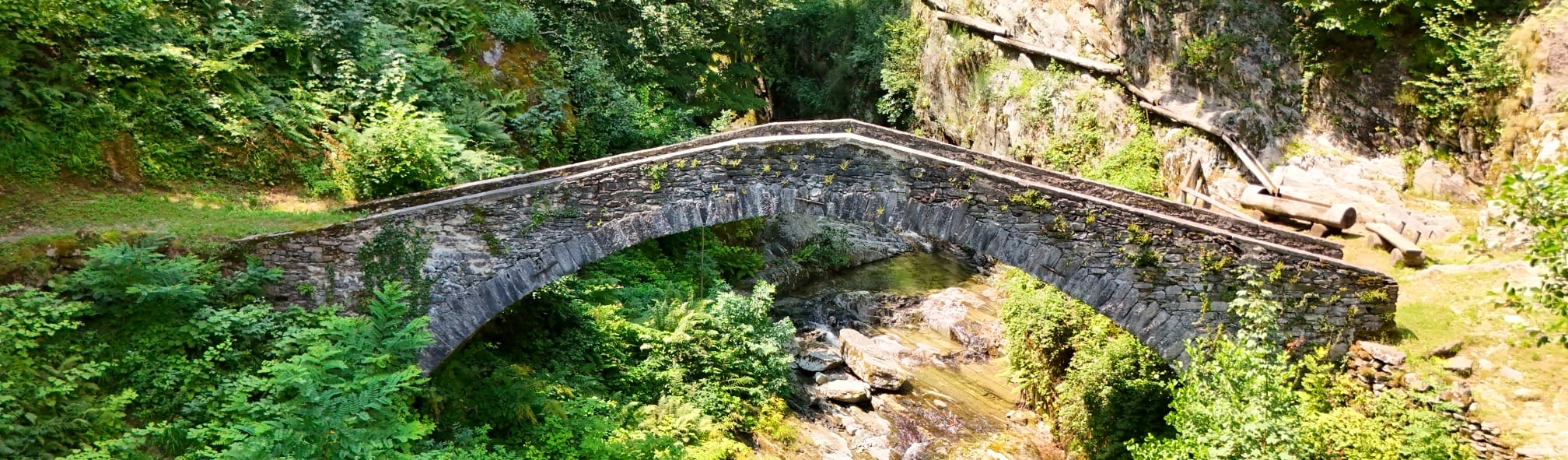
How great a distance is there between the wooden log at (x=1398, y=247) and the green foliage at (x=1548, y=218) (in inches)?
209

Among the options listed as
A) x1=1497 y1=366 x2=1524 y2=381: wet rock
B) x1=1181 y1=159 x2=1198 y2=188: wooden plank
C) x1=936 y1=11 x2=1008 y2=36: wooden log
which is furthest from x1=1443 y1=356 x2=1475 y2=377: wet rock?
x1=936 y1=11 x2=1008 y2=36: wooden log

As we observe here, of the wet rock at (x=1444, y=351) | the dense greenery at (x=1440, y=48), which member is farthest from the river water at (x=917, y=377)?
the dense greenery at (x=1440, y=48)

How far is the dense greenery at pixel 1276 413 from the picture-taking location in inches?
293

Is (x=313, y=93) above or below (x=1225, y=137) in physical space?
above

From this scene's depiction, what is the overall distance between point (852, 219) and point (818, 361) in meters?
5.40

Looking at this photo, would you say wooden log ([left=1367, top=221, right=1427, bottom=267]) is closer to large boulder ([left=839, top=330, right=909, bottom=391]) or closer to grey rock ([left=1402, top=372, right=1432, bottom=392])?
grey rock ([left=1402, top=372, right=1432, bottom=392])

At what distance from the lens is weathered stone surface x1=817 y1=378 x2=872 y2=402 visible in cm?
1321

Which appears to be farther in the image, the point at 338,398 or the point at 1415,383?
the point at 1415,383

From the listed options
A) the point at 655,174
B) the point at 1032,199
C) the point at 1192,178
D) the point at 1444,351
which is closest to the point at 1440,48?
the point at 1192,178

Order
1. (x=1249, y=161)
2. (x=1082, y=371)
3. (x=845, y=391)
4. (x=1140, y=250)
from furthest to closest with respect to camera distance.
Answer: (x=1249, y=161) < (x=845, y=391) < (x=1082, y=371) < (x=1140, y=250)

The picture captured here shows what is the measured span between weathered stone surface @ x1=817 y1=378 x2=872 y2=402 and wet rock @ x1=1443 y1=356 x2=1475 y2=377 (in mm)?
7439

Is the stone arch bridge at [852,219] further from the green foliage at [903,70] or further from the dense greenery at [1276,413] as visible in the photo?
the green foliage at [903,70]

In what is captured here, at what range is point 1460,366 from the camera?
838 centimetres

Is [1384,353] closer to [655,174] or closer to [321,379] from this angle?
[655,174]
